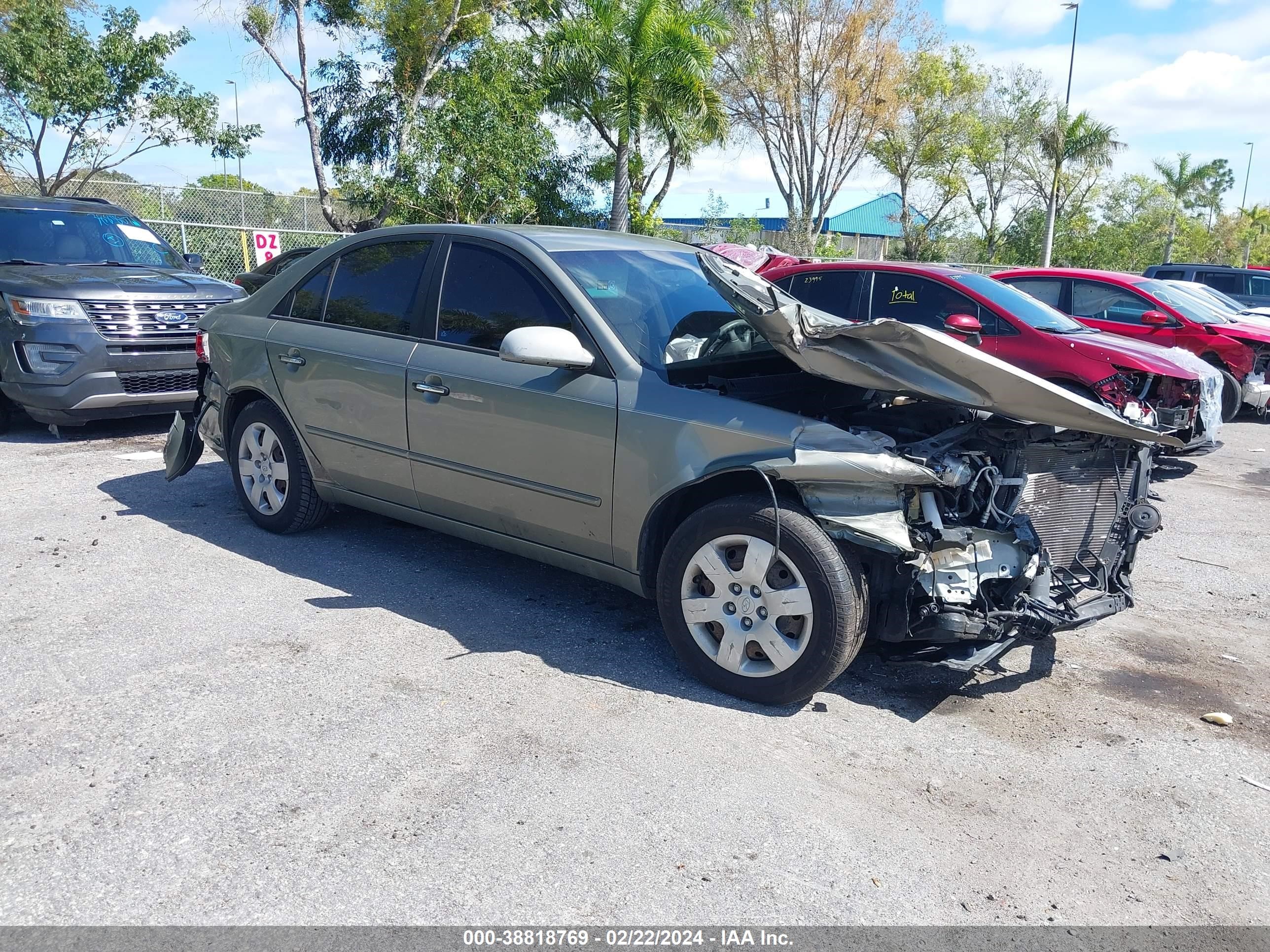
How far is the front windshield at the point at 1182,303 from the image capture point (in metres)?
11.2

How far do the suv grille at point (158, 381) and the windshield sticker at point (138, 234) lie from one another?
1.93 metres

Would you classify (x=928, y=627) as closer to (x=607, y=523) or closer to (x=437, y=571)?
(x=607, y=523)

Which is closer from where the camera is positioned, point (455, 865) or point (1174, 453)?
point (455, 865)

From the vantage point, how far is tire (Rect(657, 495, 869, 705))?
3.66 m

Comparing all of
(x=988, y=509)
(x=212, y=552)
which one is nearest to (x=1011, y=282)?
(x=988, y=509)

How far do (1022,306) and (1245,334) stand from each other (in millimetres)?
4081

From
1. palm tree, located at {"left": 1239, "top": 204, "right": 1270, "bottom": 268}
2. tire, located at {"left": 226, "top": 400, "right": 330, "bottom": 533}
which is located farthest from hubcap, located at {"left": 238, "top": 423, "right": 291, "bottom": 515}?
palm tree, located at {"left": 1239, "top": 204, "right": 1270, "bottom": 268}

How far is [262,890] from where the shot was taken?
274 centimetres

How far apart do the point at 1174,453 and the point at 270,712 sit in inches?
298

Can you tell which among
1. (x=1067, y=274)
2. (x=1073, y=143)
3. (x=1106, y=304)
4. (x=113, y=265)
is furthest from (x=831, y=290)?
(x=1073, y=143)

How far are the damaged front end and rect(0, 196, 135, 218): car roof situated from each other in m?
7.67

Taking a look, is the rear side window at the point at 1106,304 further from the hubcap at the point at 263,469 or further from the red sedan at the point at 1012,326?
the hubcap at the point at 263,469

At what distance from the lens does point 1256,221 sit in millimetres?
59688

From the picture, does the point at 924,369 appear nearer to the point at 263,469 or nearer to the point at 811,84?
the point at 263,469
